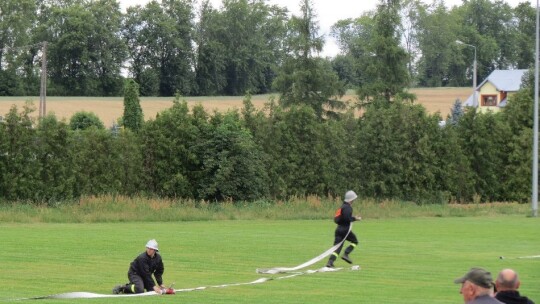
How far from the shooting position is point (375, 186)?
64.2m

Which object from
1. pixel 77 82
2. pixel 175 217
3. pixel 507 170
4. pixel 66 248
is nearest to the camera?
pixel 66 248

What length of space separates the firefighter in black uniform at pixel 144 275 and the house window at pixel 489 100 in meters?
115

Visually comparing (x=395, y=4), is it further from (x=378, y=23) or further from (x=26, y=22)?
(x=26, y=22)

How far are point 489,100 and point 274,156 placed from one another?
255 ft

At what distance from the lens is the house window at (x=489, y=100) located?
5217 inches

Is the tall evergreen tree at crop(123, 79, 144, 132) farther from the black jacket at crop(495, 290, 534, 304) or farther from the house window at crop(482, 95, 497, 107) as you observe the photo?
the black jacket at crop(495, 290, 534, 304)

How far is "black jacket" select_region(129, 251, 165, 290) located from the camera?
68.5 ft

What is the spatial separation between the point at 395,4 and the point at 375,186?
18.6m

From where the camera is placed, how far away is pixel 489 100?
438 ft

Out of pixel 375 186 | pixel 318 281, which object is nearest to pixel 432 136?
pixel 375 186

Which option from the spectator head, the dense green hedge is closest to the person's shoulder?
the spectator head

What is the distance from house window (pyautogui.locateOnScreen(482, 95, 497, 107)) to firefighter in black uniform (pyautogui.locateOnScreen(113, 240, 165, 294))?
378ft

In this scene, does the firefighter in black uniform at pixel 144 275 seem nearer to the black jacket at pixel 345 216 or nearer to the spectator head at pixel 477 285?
the black jacket at pixel 345 216

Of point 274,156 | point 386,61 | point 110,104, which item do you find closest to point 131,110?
point 386,61
